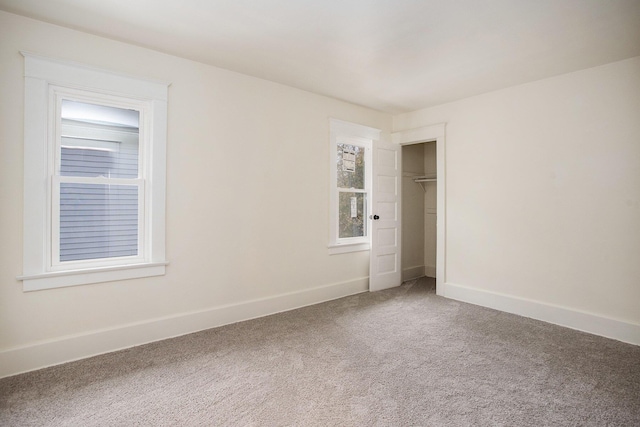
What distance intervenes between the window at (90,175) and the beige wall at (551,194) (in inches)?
142

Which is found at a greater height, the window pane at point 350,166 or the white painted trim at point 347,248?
the window pane at point 350,166

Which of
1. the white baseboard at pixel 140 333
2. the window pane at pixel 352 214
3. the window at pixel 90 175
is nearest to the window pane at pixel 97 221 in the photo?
the window at pixel 90 175

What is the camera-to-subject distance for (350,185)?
4559mm

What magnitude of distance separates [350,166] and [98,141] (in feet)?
9.69

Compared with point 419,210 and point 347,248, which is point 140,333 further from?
point 419,210

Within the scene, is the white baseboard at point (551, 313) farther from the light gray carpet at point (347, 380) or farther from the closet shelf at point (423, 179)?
the closet shelf at point (423, 179)

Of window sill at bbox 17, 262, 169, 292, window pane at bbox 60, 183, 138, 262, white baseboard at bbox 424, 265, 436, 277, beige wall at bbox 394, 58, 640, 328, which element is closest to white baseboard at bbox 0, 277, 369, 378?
window sill at bbox 17, 262, 169, 292

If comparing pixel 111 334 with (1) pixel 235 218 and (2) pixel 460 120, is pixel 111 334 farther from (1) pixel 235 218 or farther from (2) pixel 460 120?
(2) pixel 460 120

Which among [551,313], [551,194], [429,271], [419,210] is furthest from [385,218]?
[551,313]

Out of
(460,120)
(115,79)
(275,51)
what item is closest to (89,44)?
(115,79)

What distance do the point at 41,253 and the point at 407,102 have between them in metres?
4.25

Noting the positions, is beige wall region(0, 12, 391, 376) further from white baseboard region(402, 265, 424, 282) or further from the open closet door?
white baseboard region(402, 265, 424, 282)

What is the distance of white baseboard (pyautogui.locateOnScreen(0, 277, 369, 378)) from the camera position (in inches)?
93.9

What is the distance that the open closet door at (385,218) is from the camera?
4.58m
